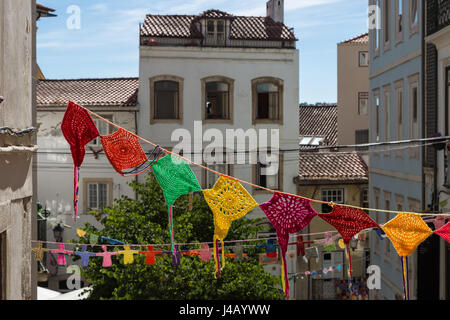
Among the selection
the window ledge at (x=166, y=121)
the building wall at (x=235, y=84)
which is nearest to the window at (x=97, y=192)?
the building wall at (x=235, y=84)

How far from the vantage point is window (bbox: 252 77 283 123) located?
3169 cm

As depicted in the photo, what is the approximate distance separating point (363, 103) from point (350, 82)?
1.42 m

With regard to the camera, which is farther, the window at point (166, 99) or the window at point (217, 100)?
the window at point (217, 100)

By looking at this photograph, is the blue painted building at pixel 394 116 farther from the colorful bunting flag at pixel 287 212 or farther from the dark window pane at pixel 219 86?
the colorful bunting flag at pixel 287 212

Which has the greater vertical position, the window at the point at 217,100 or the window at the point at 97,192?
the window at the point at 217,100

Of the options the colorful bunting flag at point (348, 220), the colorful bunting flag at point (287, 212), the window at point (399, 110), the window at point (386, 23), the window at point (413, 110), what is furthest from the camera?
the window at point (386, 23)

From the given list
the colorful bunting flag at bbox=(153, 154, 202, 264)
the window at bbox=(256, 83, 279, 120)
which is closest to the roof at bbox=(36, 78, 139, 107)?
Result: the window at bbox=(256, 83, 279, 120)

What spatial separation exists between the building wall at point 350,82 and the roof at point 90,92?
14.3m

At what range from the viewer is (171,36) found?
101ft

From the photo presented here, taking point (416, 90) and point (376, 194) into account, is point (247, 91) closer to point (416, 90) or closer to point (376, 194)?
point (376, 194)

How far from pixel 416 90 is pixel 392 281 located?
623 cm

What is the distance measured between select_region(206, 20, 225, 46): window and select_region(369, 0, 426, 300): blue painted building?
689 centimetres

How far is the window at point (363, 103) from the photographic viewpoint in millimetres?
42344
